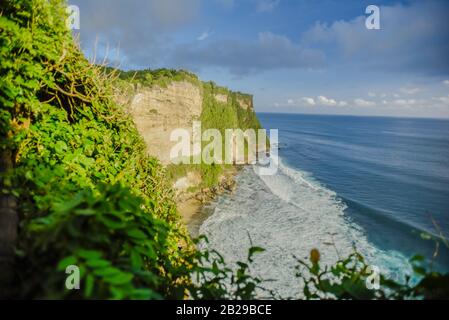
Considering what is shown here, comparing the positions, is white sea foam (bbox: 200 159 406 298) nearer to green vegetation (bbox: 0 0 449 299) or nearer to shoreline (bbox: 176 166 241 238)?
shoreline (bbox: 176 166 241 238)

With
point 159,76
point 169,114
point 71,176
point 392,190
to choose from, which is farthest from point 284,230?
point 159,76

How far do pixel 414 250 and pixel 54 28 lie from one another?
25525 mm

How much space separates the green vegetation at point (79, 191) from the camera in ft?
4.34

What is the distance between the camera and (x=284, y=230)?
22.8m

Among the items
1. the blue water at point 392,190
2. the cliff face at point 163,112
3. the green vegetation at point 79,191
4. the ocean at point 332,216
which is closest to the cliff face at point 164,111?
the cliff face at point 163,112

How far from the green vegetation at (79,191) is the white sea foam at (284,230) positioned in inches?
345

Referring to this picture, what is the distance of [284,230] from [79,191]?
22104 millimetres

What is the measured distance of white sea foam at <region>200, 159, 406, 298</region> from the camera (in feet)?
57.2

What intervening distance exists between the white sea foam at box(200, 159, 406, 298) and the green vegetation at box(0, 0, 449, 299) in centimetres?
875

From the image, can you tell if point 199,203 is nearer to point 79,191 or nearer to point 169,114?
point 169,114

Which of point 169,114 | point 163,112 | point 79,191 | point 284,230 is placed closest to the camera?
point 79,191
